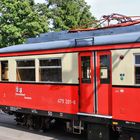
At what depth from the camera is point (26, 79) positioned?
49.1ft

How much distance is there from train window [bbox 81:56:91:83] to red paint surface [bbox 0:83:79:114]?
473 mm

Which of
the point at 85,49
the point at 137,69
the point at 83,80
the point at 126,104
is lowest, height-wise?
the point at 126,104

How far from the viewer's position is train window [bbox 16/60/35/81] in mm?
14672

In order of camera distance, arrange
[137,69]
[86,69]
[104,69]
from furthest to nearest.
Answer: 1. [86,69]
2. [104,69]
3. [137,69]

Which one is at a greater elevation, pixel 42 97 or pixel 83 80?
pixel 83 80

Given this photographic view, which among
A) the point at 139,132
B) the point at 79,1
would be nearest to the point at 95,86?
the point at 139,132

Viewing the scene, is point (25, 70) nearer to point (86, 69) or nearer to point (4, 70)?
point (4, 70)

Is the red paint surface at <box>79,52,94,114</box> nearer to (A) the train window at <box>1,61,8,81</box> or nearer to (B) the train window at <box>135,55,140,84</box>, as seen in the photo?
(B) the train window at <box>135,55,140,84</box>

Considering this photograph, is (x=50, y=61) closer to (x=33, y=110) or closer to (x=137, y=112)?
(x=33, y=110)

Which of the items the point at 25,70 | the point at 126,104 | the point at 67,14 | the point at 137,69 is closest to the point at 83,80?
the point at 126,104

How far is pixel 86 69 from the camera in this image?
1248 cm

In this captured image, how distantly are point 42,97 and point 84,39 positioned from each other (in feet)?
8.93

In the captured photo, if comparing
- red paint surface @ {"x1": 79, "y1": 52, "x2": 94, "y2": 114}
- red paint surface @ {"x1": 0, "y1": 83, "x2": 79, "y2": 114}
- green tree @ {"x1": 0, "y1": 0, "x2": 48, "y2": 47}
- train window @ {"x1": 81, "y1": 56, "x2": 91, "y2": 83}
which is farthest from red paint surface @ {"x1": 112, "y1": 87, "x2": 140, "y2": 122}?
green tree @ {"x1": 0, "y1": 0, "x2": 48, "y2": 47}

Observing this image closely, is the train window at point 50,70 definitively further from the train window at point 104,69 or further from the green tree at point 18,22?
the green tree at point 18,22
